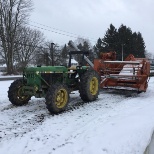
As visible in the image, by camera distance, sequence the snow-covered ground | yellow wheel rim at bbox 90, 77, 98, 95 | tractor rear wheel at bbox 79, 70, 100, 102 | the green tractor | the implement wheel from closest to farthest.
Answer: the snow-covered ground, the green tractor, the implement wheel, tractor rear wheel at bbox 79, 70, 100, 102, yellow wheel rim at bbox 90, 77, 98, 95

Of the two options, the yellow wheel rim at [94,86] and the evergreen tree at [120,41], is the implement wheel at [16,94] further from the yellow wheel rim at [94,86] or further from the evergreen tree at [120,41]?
the evergreen tree at [120,41]

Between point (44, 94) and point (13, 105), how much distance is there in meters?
1.34

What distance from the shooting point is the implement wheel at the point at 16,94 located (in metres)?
9.68

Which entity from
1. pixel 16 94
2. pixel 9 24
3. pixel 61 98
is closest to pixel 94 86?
pixel 61 98

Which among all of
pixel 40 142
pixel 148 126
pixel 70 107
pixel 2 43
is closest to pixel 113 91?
pixel 70 107

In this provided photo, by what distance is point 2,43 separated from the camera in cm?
4700

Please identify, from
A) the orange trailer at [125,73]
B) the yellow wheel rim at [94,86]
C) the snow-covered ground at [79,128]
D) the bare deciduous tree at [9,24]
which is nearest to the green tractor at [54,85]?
the yellow wheel rim at [94,86]

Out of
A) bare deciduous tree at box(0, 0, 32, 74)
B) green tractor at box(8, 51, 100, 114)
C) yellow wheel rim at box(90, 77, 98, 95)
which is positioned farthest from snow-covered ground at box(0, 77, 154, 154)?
bare deciduous tree at box(0, 0, 32, 74)

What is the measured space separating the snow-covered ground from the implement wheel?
10.3 inches

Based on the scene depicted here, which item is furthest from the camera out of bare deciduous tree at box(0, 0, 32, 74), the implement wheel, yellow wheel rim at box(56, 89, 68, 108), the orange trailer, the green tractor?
bare deciduous tree at box(0, 0, 32, 74)

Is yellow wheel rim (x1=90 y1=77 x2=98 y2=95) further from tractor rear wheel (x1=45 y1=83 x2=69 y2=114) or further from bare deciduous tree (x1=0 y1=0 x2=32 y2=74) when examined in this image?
bare deciduous tree (x1=0 y1=0 x2=32 y2=74)

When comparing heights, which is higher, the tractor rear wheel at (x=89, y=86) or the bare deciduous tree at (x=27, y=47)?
the bare deciduous tree at (x=27, y=47)

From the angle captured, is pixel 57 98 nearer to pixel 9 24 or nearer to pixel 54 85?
pixel 54 85

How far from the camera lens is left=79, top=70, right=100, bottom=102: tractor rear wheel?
10227 millimetres
